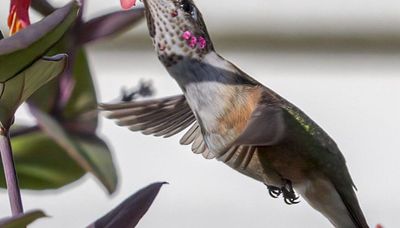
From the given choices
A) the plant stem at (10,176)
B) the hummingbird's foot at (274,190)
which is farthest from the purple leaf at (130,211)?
the hummingbird's foot at (274,190)

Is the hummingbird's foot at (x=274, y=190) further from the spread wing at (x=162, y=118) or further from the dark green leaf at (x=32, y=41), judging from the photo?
the dark green leaf at (x=32, y=41)

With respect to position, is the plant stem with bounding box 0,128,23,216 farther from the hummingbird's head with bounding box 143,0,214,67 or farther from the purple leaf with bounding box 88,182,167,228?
the hummingbird's head with bounding box 143,0,214,67

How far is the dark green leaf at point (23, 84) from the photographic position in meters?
0.75

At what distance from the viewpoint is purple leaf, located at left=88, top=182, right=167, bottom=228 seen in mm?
751

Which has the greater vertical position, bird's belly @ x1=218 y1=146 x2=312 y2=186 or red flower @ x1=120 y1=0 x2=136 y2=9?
red flower @ x1=120 y1=0 x2=136 y2=9

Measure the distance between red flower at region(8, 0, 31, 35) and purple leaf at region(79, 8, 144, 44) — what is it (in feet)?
0.17

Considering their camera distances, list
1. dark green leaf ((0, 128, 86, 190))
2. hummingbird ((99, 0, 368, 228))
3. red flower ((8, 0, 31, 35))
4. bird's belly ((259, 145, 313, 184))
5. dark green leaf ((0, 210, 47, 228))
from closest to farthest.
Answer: dark green leaf ((0, 210, 47, 228)), red flower ((8, 0, 31, 35)), dark green leaf ((0, 128, 86, 190)), hummingbird ((99, 0, 368, 228)), bird's belly ((259, 145, 313, 184))

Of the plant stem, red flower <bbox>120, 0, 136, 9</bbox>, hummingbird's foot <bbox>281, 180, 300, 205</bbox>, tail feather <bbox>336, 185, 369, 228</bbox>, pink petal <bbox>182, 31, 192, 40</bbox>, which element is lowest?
tail feather <bbox>336, 185, 369, 228</bbox>

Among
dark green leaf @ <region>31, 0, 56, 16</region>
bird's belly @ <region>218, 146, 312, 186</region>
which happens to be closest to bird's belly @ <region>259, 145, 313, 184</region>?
bird's belly @ <region>218, 146, 312, 186</region>

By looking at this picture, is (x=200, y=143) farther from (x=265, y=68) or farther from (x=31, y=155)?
(x=265, y=68)

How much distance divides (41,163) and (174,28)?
0.20m

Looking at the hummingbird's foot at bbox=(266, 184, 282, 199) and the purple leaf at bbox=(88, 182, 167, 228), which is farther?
the hummingbird's foot at bbox=(266, 184, 282, 199)

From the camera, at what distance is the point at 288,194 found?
1151 mm

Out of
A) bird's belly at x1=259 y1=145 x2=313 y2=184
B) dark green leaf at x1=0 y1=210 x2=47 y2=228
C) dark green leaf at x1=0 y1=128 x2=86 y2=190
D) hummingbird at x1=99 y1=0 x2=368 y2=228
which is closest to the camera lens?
dark green leaf at x1=0 y1=210 x2=47 y2=228
